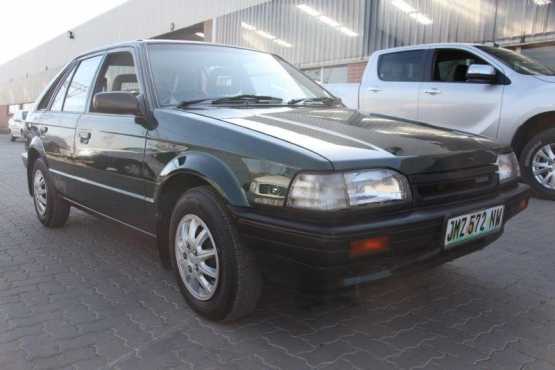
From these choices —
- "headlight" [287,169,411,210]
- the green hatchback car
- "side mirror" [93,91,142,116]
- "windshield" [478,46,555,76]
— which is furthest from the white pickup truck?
"side mirror" [93,91,142,116]

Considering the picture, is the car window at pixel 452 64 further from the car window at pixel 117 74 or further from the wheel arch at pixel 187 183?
Result: the wheel arch at pixel 187 183

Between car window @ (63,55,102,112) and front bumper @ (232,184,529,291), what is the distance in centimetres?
221

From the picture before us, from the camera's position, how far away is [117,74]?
364 centimetres

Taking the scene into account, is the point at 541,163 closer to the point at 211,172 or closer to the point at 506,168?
the point at 506,168

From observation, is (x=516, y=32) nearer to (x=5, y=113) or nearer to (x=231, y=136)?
(x=231, y=136)

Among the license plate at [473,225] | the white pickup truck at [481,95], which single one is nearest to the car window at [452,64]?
the white pickup truck at [481,95]

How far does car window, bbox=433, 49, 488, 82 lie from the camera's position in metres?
6.03

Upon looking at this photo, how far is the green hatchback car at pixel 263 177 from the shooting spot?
6.58ft

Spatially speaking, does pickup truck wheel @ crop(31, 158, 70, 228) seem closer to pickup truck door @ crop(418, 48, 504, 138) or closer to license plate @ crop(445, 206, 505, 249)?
license plate @ crop(445, 206, 505, 249)

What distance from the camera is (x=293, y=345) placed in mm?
2283

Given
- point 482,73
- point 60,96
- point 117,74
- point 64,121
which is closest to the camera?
point 117,74

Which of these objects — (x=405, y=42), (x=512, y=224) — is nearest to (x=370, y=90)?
(x=512, y=224)

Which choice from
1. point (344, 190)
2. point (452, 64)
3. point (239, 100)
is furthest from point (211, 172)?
point (452, 64)

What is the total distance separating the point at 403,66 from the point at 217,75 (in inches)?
163
